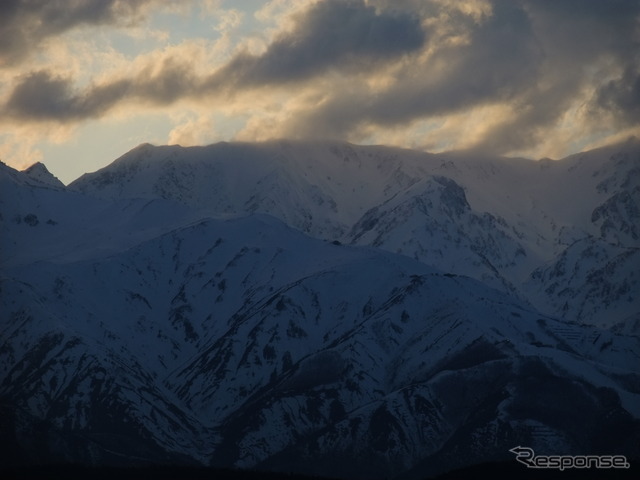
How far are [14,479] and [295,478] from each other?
101ft

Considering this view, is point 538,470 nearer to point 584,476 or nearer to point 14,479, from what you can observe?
point 584,476

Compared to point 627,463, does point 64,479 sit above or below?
above

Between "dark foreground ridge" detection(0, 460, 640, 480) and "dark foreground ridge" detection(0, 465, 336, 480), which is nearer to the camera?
"dark foreground ridge" detection(0, 460, 640, 480)

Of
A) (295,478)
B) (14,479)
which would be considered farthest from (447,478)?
(14,479)

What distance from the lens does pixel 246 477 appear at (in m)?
194

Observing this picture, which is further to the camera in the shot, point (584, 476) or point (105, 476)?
point (105, 476)

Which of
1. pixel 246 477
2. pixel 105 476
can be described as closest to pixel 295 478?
pixel 246 477

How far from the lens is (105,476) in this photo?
19225cm

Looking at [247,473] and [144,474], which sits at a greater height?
[144,474]

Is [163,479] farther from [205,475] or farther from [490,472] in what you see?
[490,472]

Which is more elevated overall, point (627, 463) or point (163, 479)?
point (163, 479)

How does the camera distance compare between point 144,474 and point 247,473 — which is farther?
point 247,473

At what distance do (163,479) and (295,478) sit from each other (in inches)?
574

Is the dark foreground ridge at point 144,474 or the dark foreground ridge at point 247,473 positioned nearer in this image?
the dark foreground ridge at point 247,473
